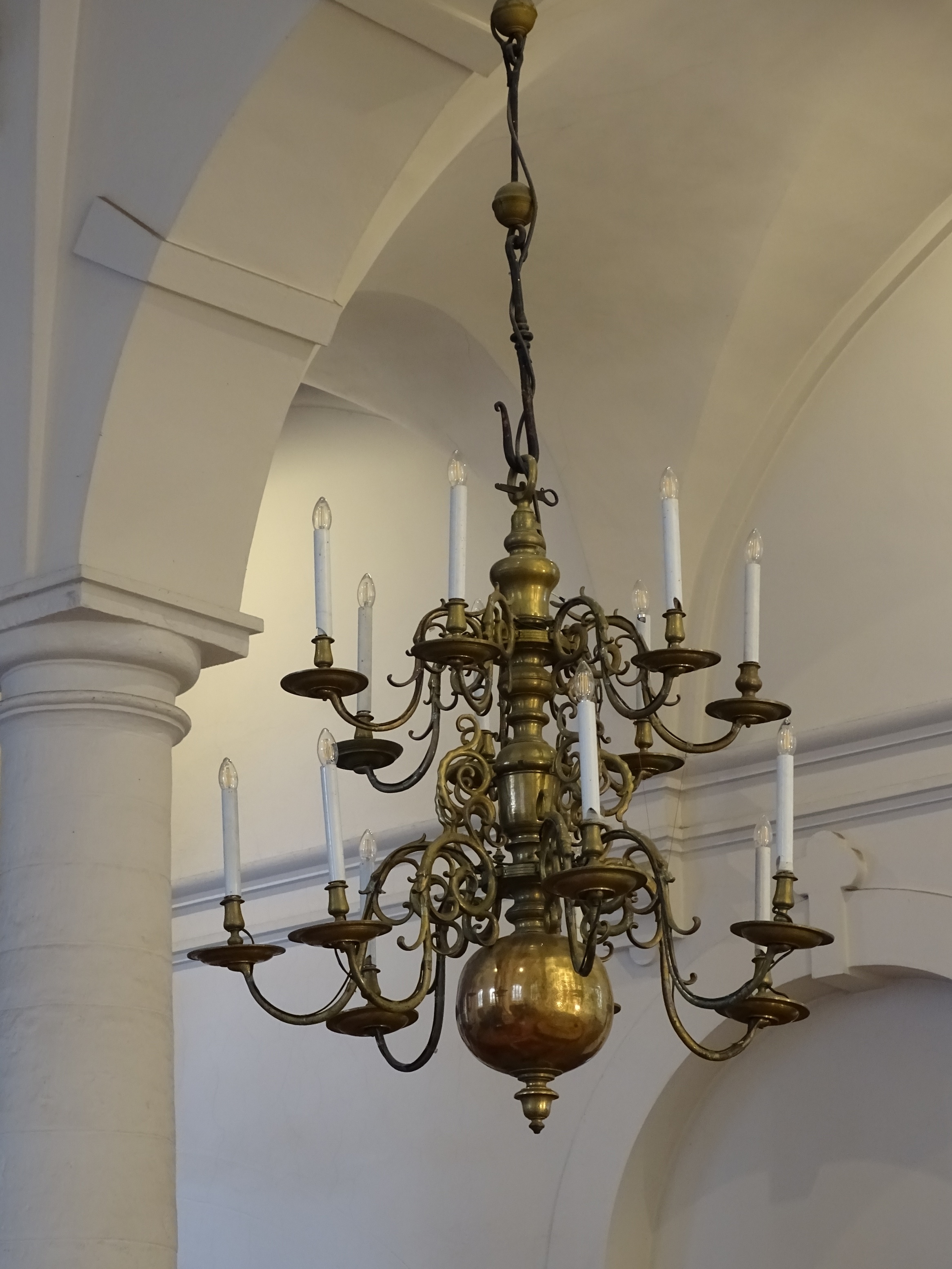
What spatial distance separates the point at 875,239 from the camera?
6027 millimetres

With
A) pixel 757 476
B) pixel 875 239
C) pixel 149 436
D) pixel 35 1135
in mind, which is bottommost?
pixel 35 1135

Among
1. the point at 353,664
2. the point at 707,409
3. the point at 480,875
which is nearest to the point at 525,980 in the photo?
the point at 480,875

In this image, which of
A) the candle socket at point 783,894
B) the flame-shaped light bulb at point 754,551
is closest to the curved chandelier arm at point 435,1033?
the candle socket at point 783,894

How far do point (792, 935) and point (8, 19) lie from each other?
110 inches

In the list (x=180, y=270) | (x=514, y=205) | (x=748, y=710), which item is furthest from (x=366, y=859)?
(x=180, y=270)

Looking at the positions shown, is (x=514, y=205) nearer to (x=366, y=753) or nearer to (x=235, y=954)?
(x=366, y=753)

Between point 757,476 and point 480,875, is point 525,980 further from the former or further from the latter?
point 757,476

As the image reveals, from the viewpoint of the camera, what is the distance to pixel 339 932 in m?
2.74

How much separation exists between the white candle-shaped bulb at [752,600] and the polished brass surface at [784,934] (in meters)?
0.56

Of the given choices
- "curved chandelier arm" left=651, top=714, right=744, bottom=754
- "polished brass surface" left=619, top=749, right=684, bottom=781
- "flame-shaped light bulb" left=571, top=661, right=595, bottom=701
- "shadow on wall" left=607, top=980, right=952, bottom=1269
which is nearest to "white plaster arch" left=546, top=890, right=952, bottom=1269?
"shadow on wall" left=607, top=980, right=952, bottom=1269

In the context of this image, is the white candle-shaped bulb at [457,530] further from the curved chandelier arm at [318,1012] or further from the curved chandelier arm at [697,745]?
the curved chandelier arm at [318,1012]

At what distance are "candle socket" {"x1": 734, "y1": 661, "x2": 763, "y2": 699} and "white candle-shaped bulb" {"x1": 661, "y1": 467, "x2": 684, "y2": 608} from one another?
0.54ft

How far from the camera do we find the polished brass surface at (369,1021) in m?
2.96

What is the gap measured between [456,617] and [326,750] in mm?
308
